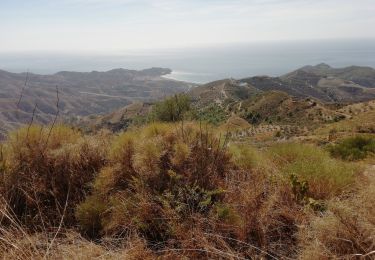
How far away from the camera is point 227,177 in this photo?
5.36 meters

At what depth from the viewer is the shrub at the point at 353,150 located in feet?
29.3

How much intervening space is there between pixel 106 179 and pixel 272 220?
98.4 inches

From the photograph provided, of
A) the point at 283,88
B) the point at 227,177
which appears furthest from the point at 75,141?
the point at 283,88

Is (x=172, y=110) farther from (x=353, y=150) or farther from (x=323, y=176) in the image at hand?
(x=323, y=176)

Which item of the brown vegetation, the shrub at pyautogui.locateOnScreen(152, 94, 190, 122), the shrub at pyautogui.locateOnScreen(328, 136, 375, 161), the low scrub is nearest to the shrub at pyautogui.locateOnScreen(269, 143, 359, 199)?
the brown vegetation

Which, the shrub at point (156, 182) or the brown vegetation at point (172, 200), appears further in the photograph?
the shrub at point (156, 182)

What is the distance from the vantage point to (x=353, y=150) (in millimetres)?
9562

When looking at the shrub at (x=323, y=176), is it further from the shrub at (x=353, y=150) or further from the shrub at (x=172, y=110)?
the shrub at (x=353, y=150)

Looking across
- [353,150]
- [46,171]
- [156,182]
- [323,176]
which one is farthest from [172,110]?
[323,176]

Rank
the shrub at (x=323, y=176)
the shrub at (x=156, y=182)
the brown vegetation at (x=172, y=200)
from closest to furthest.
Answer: the brown vegetation at (x=172, y=200), the shrub at (x=156, y=182), the shrub at (x=323, y=176)

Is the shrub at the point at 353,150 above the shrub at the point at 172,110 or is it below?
below

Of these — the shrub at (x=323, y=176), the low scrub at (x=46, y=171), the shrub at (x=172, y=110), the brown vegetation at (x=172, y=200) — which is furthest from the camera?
the shrub at (x=172, y=110)

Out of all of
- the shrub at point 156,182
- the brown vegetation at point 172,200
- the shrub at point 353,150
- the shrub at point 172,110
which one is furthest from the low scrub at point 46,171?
the shrub at point 353,150

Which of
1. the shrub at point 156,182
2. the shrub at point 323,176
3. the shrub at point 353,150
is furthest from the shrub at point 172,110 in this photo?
the shrub at point 353,150
